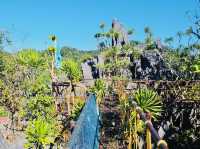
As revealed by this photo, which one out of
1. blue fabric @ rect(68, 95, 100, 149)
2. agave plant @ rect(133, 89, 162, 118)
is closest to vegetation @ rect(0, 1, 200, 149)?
agave plant @ rect(133, 89, 162, 118)

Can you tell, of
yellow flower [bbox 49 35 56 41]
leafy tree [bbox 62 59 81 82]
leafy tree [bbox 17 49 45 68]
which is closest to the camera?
leafy tree [bbox 17 49 45 68]

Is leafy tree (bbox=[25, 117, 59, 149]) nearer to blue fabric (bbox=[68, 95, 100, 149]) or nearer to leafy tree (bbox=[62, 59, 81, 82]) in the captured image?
leafy tree (bbox=[62, 59, 81, 82])

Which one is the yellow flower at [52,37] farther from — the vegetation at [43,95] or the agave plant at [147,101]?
the agave plant at [147,101]

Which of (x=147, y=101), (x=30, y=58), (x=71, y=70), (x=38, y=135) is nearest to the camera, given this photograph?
(x=38, y=135)

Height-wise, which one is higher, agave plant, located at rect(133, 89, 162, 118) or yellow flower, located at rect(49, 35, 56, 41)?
yellow flower, located at rect(49, 35, 56, 41)

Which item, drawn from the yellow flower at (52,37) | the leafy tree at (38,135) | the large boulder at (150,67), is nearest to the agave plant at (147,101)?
the leafy tree at (38,135)

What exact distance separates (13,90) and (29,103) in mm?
1464

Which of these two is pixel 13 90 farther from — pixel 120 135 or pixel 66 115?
pixel 120 135

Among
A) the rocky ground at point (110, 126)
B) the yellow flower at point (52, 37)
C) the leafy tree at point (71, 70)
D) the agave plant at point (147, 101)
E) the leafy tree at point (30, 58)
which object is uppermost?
the yellow flower at point (52, 37)

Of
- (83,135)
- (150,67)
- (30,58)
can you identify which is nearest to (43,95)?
(30,58)

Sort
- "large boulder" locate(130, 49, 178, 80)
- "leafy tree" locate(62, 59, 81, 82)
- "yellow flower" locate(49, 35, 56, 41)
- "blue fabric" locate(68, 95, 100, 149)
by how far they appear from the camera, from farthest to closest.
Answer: "large boulder" locate(130, 49, 178, 80) < "yellow flower" locate(49, 35, 56, 41) < "leafy tree" locate(62, 59, 81, 82) < "blue fabric" locate(68, 95, 100, 149)

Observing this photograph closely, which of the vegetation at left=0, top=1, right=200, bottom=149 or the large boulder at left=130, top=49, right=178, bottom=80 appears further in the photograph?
the large boulder at left=130, top=49, right=178, bottom=80

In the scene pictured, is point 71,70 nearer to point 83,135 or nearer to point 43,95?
point 43,95

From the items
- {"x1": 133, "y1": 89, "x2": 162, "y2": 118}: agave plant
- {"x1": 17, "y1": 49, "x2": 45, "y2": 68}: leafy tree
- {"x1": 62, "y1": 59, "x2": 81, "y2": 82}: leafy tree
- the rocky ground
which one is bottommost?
the rocky ground
